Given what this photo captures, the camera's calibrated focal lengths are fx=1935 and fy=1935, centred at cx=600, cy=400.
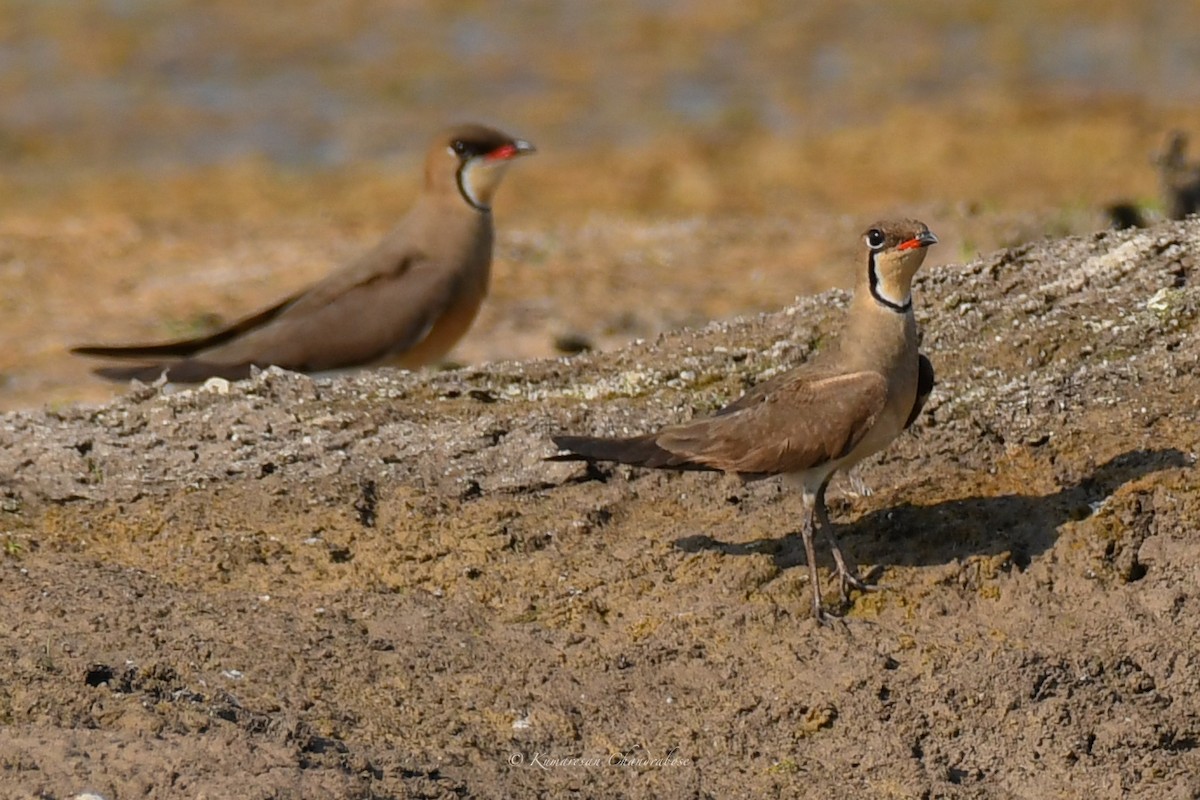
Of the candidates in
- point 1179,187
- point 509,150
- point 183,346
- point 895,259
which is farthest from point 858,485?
point 1179,187

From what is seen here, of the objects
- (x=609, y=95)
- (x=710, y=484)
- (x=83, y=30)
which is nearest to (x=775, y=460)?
(x=710, y=484)

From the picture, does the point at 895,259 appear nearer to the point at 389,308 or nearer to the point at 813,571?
the point at 813,571

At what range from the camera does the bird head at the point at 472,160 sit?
834cm

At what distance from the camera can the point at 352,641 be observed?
472 cm

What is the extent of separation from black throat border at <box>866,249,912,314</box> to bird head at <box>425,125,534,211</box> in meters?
3.48

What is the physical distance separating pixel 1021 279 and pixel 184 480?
2.61 m

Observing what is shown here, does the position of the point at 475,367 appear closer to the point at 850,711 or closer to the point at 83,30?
the point at 850,711

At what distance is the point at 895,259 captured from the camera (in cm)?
493

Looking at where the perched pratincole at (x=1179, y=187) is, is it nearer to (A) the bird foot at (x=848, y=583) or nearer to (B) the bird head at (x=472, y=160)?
(B) the bird head at (x=472, y=160)

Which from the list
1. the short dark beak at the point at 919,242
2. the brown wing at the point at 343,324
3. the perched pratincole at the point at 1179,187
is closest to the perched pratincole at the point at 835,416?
the short dark beak at the point at 919,242

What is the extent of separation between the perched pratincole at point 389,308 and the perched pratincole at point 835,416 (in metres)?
2.99

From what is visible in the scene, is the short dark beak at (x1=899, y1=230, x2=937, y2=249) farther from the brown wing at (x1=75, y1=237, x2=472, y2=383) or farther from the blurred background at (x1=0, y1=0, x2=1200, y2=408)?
the blurred background at (x1=0, y1=0, x2=1200, y2=408)

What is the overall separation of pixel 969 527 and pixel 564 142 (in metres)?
11.9

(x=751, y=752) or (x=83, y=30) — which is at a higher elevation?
(x=83, y=30)
